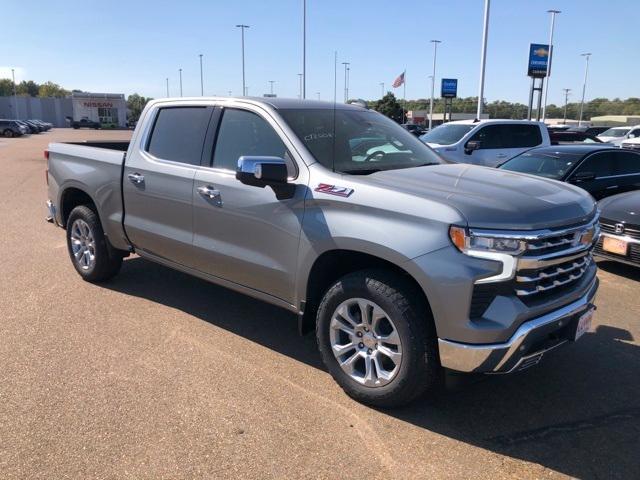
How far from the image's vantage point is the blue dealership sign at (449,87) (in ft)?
133

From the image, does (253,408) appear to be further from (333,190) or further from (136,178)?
(136,178)

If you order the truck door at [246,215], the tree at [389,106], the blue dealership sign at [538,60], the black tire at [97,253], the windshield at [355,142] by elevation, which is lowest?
the black tire at [97,253]

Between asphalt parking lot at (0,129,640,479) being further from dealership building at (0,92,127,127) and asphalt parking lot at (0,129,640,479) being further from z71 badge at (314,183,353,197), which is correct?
dealership building at (0,92,127,127)

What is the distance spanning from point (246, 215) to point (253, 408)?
1341 mm

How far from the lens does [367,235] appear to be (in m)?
3.30

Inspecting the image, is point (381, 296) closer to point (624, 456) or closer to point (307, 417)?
point (307, 417)

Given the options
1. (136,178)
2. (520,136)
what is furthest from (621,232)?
(520,136)

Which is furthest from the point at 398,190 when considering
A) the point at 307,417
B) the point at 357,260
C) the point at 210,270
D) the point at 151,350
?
the point at 151,350

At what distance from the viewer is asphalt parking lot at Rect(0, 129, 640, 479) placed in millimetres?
2939

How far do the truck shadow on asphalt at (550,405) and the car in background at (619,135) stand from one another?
24.2 m

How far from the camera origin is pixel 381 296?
3.26 metres

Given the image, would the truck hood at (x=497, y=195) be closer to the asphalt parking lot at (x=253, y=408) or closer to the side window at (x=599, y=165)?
the asphalt parking lot at (x=253, y=408)

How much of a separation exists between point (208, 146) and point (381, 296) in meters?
2.04

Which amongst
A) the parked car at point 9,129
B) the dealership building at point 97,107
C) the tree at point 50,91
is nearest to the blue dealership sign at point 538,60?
the parked car at point 9,129
